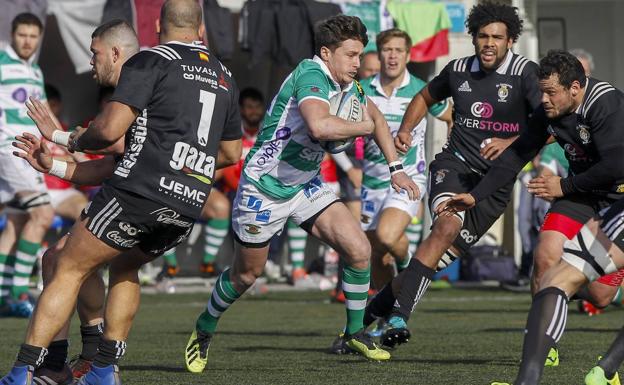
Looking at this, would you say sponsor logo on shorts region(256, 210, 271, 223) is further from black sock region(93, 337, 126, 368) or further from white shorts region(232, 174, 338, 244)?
black sock region(93, 337, 126, 368)

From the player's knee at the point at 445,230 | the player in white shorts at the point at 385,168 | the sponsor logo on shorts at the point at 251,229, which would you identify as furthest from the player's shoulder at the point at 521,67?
the player in white shorts at the point at 385,168

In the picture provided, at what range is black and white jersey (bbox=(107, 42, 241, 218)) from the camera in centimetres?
659

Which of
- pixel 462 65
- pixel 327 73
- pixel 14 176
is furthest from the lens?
pixel 14 176

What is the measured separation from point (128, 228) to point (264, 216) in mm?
2059

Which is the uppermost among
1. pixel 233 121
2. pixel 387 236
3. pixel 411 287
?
pixel 233 121

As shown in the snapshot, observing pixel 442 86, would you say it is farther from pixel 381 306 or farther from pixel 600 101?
pixel 600 101

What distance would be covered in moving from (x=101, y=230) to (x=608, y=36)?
16331mm

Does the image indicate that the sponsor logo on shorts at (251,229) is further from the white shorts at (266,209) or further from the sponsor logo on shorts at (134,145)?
the sponsor logo on shorts at (134,145)

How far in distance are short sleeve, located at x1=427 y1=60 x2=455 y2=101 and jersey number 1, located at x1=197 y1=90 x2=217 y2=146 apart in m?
3.16

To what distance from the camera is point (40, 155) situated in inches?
274

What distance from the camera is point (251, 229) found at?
28.3ft

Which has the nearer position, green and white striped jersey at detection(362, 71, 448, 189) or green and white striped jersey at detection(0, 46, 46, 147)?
green and white striped jersey at detection(362, 71, 448, 189)

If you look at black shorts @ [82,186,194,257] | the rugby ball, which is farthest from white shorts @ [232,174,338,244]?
black shorts @ [82,186,194,257]

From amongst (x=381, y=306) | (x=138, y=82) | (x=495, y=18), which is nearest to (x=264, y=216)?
(x=381, y=306)
